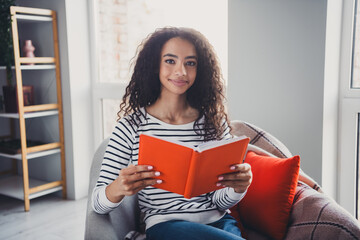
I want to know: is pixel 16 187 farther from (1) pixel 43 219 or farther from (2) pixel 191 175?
(2) pixel 191 175

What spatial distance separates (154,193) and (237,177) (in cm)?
32

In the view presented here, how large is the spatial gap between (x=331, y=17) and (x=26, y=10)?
2.09 metres

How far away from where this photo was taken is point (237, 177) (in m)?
1.17

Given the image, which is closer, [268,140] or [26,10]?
[268,140]

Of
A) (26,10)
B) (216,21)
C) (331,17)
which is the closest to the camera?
(331,17)

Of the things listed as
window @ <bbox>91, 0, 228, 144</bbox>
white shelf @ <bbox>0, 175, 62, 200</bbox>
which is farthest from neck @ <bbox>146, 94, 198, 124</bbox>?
white shelf @ <bbox>0, 175, 62, 200</bbox>

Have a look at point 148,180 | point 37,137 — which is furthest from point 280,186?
point 37,137

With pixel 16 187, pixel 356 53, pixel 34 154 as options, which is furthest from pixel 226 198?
pixel 16 187

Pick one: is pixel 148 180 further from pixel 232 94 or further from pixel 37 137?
pixel 37 137

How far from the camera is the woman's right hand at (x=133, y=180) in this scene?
1.09 metres

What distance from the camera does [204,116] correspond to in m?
1.47

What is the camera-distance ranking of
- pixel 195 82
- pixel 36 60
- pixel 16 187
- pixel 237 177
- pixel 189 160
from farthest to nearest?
1. pixel 16 187
2. pixel 36 60
3. pixel 195 82
4. pixel 237 177
5. pixel 189 160

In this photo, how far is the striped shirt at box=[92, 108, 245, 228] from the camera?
50.3 inches

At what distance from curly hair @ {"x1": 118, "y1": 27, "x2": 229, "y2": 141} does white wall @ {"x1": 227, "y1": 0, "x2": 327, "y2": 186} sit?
687 mm
